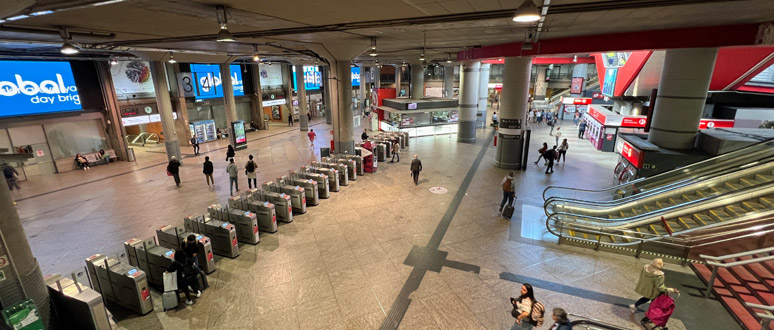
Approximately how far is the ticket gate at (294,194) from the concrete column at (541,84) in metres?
39.8

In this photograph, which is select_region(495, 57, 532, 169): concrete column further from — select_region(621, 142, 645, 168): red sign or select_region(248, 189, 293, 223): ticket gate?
select_region(248, 189, 293, 223): ticket gate

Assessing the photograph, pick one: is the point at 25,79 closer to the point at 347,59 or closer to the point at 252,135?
the point at 252,135

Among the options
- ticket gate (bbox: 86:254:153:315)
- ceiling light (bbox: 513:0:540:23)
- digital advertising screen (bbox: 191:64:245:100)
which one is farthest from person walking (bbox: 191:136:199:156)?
ceiling light (bbox: 513:0:540:23)

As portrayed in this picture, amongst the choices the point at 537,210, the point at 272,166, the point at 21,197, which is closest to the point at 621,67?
the point at 537,210

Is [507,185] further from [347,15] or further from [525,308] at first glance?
[347,15]

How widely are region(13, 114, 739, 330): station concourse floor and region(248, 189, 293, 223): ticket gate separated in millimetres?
356

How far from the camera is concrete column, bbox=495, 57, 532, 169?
13758mm

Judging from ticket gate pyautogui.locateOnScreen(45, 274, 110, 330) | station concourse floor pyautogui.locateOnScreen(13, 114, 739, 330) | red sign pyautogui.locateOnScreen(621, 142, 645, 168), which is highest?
red sign pyautogui.locateOnScreen(621, 142, 645, 168)

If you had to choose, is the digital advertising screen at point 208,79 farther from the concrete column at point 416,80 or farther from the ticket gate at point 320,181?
the ticket gate at point 320,181

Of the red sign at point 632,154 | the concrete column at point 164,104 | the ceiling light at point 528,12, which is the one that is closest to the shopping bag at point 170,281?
the ceiling light at point 528,12

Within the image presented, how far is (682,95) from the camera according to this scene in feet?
31.9

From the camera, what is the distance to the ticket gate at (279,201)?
9062mm

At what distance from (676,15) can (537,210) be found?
571 centimetres

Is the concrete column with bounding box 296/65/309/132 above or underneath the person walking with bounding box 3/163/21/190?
above
